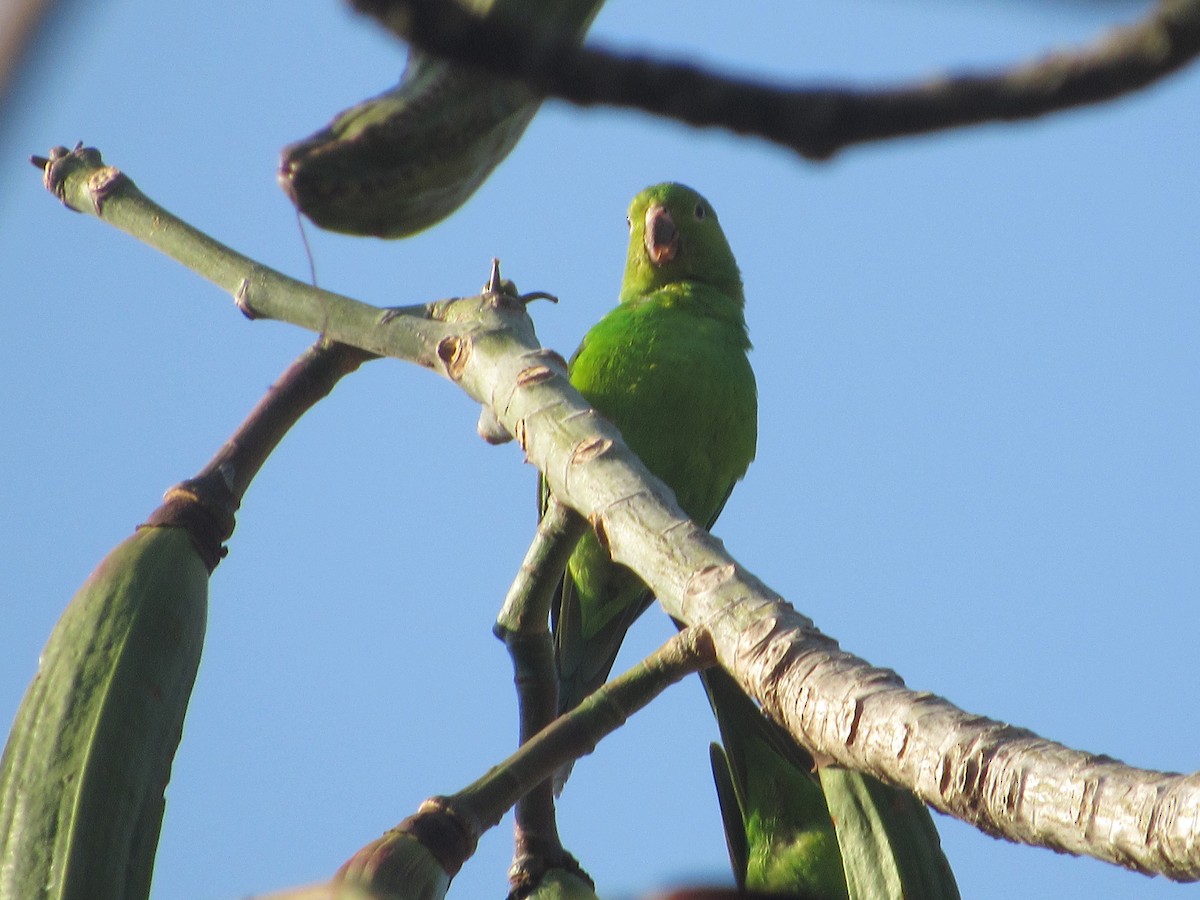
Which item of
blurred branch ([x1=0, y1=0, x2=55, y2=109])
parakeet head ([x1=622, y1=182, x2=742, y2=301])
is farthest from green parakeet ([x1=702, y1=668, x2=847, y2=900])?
parakeet head ([x1=622, y1=182, x2=742, y2=301])

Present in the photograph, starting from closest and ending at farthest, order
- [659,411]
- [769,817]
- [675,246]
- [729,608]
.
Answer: [729,608] → [769,817] → [659,411] → [675,246]

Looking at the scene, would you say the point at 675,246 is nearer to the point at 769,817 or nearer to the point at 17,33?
the point at 769,817

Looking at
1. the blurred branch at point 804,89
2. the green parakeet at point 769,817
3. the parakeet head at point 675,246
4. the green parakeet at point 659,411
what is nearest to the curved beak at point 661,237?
the parakeet head at point 675,246

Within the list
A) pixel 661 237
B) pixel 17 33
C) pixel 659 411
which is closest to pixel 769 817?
pixel 659 411

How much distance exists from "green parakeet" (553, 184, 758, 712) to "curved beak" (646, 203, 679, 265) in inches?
4.7

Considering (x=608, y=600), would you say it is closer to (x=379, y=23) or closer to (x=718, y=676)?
(x=718, y=676)

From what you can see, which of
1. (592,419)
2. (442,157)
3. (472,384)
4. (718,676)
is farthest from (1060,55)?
(718,676)

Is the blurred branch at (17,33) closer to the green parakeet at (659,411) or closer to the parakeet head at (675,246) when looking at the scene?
the green parakeet at (659,411)

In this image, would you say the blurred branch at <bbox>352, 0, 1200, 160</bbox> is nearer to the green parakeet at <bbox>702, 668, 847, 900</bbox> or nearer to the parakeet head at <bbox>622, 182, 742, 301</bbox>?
the green parakeet at <bbox>702, 668, 847, 900</bbox>

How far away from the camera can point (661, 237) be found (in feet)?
14.5

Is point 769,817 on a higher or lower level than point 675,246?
lower

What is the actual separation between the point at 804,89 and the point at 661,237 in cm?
356

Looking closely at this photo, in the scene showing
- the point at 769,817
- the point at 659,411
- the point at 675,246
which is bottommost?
the point at 769,817

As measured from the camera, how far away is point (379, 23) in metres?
0.86
